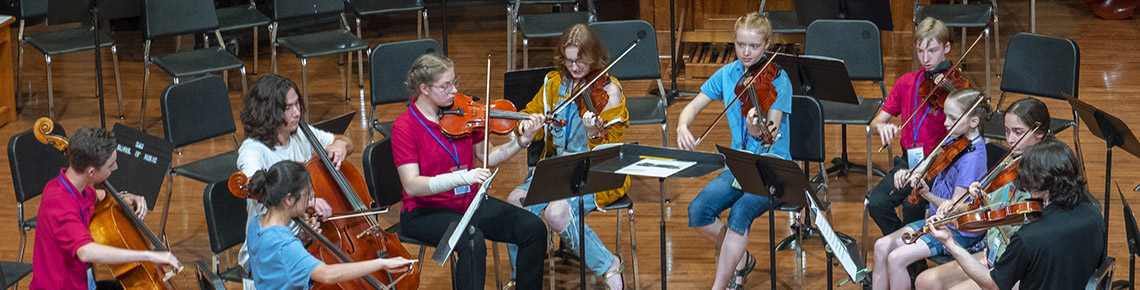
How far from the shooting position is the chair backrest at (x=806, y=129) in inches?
156

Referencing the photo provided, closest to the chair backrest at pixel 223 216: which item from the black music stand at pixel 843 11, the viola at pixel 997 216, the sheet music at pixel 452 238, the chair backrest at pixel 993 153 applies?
the sheet music at pixel 452 238

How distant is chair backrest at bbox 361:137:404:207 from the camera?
3713mm

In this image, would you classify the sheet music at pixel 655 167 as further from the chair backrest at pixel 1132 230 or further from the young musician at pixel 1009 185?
the chair backrest at pixel 1132 230

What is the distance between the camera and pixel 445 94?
3.54 m

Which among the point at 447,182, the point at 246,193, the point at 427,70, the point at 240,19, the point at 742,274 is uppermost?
the point at 427,70

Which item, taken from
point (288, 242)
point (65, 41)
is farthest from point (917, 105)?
point (65, 41)

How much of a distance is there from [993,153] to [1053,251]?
0.75 metres

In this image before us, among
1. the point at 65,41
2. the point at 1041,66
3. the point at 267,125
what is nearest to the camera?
the point at 267,125

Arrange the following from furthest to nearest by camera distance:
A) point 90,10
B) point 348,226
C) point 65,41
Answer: point 65,41, point 90,10, point 348,226

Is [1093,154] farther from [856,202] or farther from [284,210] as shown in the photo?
[284,210]

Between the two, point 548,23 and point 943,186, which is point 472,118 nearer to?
point 943,186

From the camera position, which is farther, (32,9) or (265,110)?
(32,9)

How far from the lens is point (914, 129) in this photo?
13.2 ft

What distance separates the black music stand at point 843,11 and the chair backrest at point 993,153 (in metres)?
1.73
